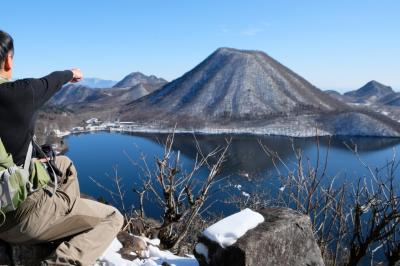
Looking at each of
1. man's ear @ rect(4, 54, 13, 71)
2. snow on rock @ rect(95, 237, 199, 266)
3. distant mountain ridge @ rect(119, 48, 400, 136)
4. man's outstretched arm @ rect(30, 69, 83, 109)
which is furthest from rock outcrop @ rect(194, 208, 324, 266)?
distant mountain ridge @ rect(119, 48, 400, 136)

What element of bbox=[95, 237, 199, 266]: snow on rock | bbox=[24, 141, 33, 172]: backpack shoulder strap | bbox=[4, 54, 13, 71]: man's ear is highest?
bbox=[4, 54, 13, 71]: man's ear

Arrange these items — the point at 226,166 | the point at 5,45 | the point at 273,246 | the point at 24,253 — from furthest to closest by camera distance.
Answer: the point at 226,166, the point at 273,246, the point at 24,253, the point at 5,45

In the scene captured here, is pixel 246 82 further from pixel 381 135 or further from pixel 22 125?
pixel 22 125

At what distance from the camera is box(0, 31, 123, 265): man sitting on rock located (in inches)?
89.4

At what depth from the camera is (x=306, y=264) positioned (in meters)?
3.34

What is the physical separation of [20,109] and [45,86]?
7.9 inches

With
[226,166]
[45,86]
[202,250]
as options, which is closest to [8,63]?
[45,86]

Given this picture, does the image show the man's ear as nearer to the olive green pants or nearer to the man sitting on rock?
the man sitting on rock

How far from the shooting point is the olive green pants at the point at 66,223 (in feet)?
8.31

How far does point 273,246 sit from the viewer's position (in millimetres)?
3133

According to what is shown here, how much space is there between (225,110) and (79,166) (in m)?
71.0

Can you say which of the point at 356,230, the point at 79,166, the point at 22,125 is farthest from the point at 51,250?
the point at 79,166

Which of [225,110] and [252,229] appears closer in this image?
[252,229]

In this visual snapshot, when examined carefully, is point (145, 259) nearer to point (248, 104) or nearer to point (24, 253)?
point (24, 253)
